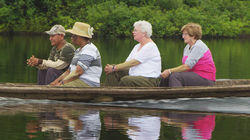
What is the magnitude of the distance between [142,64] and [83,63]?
88cm

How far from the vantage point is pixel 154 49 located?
28.7 ft

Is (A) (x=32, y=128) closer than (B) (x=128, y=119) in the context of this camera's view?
Yes

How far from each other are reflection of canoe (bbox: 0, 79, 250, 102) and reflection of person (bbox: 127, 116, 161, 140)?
95cm

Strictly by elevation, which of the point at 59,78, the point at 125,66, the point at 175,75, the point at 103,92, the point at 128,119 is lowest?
the point at 128,119

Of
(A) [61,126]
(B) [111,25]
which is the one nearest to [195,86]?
(A) [61,126]

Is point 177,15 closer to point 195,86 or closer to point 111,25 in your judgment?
point 111,25

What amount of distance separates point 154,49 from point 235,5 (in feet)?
129

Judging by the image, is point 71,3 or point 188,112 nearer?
point 188,112

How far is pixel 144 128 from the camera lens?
712cm

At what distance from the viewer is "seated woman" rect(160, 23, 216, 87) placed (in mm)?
8742

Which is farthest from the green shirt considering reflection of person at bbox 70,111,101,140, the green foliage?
the green foliage

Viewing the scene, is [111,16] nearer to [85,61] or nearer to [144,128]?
[85,61]

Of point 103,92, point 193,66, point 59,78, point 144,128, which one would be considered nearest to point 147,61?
point 193,66

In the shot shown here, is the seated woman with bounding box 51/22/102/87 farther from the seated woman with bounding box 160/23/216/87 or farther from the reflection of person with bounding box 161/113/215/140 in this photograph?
the reflection of person with bounding box 161/113/215/140
